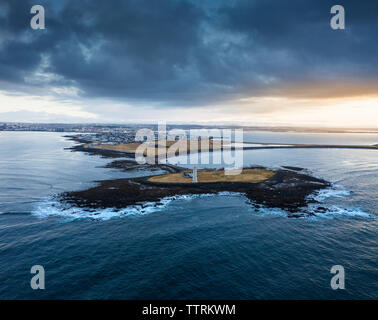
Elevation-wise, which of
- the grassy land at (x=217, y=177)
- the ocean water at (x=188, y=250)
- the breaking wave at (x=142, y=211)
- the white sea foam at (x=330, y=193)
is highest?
the grassy land at (x=217, y=177)

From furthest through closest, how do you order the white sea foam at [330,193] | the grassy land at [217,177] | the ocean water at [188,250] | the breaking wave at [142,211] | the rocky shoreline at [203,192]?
the grassy land at [217,177] < the white sea foam at [330,193] < the rocky shoreline at [203,192] < the breaking wave at [142,211] < the ocean water at [188,250]

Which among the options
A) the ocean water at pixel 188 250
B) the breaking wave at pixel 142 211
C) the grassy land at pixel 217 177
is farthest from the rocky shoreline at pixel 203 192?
the ocean water at pixel 188 250

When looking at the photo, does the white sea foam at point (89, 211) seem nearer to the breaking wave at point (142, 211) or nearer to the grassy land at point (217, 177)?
the breaking wave at point (142, 211)

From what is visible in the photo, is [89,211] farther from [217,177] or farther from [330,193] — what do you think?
[330,193]

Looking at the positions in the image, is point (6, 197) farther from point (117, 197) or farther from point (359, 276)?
point (359, 276)

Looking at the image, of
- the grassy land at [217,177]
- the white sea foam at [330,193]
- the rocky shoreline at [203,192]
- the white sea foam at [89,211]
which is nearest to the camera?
the white sea foam at [89,211]

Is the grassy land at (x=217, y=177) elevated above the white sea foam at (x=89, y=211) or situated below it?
above

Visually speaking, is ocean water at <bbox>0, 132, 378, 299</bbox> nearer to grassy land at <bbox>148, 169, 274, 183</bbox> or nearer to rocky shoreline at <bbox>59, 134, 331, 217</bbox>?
rocky shoreline at <bbox>59, 134, 331, 217</bbox>

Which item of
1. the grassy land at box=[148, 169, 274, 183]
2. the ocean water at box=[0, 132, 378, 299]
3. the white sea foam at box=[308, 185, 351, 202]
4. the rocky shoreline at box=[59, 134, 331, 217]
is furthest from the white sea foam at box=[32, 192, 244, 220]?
the white sea foam at box=[308, 185, 351, 202]

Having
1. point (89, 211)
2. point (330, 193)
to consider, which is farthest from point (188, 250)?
point (330, 193)
